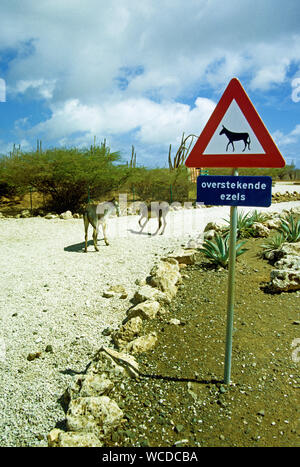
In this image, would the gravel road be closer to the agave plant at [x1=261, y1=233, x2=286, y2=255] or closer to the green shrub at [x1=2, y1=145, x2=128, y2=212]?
the agave plant at [x1=261, y1=233, x2=286, y2=255]

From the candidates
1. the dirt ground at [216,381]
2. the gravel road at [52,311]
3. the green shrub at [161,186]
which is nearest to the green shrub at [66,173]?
the green shrub at [161,186]

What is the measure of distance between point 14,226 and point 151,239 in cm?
604

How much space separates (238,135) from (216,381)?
6.72 ft

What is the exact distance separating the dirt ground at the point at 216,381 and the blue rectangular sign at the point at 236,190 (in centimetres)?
154

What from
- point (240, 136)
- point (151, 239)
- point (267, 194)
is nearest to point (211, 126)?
point (240, 136)

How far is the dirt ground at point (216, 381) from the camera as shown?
2.21 meters

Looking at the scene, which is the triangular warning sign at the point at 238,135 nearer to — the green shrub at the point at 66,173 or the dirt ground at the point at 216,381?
the dirt ground at the point at 216,381

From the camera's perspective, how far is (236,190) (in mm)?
2354

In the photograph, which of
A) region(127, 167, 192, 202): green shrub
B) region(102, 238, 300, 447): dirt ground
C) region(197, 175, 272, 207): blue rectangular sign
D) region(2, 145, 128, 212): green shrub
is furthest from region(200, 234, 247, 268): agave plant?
region(127, 167, 192, 202): green shrub

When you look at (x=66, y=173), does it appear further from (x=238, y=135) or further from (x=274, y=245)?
(x=238, y=135)

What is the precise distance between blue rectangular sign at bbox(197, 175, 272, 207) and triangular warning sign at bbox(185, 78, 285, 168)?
12 cm

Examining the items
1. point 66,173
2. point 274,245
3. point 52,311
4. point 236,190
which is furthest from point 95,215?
point 66,173

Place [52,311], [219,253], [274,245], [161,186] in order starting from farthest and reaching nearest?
[161,186] → [274,245] → [219,253] → [52,311]

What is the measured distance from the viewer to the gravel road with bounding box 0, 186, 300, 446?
281 cm
